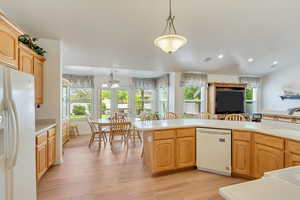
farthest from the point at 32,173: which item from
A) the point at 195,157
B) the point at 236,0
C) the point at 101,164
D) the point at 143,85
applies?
the point at 143,85

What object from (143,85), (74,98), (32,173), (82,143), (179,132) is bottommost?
(82,143)

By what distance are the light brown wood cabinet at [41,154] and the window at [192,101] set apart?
4451mm

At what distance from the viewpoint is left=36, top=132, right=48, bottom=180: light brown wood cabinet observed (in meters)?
2.30

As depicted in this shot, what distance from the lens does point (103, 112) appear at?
654 cm

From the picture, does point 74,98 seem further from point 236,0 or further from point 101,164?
point 236,0

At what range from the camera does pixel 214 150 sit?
2.82 m

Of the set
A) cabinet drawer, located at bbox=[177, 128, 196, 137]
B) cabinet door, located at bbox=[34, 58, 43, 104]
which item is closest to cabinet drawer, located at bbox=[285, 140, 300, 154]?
cabinet drawer, located at bbox=[177, 128, 196, 137]

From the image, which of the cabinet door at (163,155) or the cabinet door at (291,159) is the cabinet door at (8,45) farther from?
the cabinet door at (291,159)

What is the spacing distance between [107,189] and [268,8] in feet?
13.8

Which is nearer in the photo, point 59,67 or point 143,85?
point 59,67

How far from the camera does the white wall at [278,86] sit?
5.51 metres

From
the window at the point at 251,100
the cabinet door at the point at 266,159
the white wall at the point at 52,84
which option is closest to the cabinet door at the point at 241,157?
the cabinet door at the point at 266,159

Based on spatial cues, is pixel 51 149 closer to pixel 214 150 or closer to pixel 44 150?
pixel 44 150

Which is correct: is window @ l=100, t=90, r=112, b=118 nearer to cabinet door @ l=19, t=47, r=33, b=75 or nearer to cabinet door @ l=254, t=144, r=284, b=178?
cabinet door @ l=19, t=47, r=33, b=75
